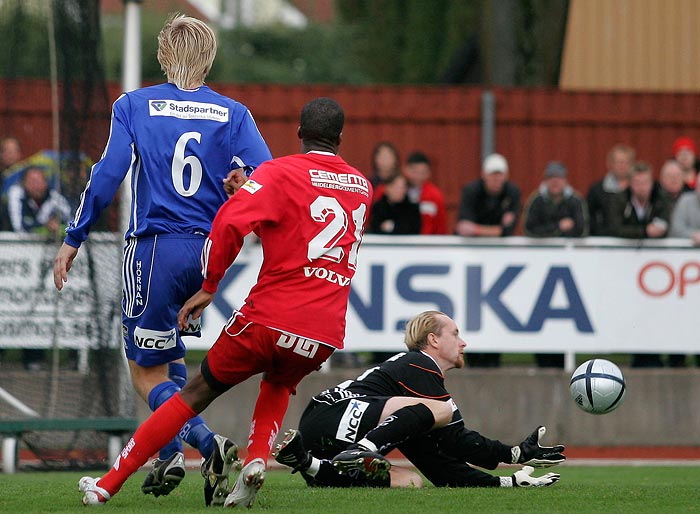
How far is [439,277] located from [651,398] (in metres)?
2.37

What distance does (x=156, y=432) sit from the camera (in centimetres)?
618

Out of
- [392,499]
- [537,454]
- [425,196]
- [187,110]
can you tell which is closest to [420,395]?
[537,454]

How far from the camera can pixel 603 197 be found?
13.2 metres

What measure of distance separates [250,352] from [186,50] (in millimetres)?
1616

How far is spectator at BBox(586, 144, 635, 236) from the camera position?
13.2 meters

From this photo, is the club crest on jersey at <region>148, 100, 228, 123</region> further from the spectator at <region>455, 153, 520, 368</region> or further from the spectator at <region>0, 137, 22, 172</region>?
the spectator at <region>455, 153, 520, 368</region>

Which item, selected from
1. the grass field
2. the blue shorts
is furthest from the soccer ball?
the blue shorts

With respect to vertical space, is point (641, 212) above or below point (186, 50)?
below

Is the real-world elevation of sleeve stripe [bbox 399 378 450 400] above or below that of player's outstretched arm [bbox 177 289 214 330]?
below

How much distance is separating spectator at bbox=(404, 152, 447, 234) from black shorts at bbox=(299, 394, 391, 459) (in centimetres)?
556

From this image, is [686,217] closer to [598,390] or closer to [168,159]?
[598,390]

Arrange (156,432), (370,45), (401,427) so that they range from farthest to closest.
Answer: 1. (370,45)
2. (401,427)
3. (156,432)

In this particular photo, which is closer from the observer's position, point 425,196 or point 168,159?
point 168,159

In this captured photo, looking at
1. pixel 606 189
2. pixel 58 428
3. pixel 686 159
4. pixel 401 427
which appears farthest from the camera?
pixel 686 159
